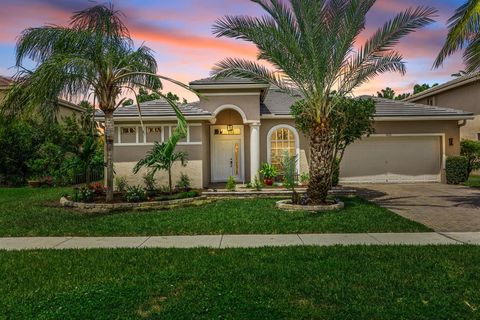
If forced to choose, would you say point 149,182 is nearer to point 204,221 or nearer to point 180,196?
point 180,196

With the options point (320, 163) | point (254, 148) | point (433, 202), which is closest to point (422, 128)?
point (433, 202)

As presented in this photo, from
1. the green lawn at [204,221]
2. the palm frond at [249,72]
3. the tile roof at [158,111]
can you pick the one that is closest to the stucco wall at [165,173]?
the tile roof at [158,111]

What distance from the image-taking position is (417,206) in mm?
12016

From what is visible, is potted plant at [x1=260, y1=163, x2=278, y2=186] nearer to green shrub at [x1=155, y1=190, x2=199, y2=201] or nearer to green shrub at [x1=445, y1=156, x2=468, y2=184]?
green shrub at [x1=155, y1=190, x2=199, y2=201]

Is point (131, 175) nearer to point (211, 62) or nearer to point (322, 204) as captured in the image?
point (211, 62)

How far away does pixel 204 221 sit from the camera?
9773 mm

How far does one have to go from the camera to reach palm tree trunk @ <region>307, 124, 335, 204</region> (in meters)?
11.5

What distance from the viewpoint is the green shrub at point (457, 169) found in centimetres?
1800

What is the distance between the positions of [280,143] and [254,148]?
2097 millimetres

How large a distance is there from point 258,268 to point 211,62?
7745mm

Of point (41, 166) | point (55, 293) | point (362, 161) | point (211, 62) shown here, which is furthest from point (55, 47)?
point (362, 161)

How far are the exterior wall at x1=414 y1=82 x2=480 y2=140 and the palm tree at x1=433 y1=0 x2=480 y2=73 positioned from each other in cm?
1235

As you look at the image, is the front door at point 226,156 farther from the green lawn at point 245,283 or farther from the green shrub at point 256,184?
the green lawn at point 245,283

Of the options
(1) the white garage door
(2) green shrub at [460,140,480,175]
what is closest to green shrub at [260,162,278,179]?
(1) the white garage door
